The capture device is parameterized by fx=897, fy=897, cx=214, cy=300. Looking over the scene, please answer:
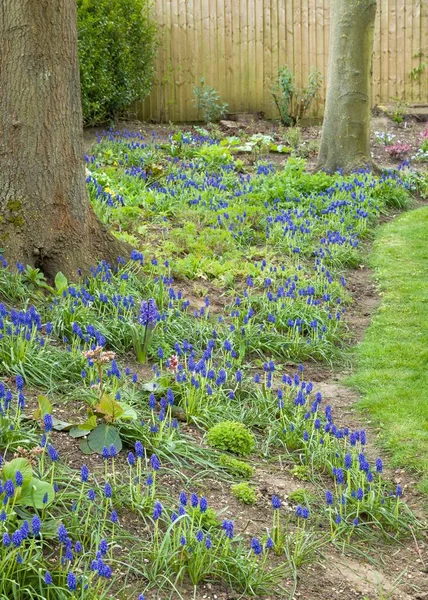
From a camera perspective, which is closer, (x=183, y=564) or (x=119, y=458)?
(x=183, y=564)

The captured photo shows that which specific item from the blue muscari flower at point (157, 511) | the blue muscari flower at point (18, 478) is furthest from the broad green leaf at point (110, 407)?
the blue muscari flower at point (18, 478)

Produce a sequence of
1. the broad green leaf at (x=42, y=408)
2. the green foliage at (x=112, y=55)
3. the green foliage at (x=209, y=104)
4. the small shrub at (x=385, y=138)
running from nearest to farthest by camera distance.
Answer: the broad green leaf at (x=42, y=408) < the green foliage at (x=112, y=55) < the small shrub at (x=385, y=138) < the green foliage at (x=209, y=104)

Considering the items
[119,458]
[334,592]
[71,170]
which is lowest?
[334,592]

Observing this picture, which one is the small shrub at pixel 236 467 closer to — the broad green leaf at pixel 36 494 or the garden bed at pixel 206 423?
the garden bed at pixel 206 423

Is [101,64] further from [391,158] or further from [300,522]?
[300,522]

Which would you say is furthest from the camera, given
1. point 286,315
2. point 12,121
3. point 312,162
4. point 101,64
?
point 101,64

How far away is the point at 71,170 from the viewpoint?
672cm

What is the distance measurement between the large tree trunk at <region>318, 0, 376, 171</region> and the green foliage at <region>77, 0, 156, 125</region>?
4407 millimetres

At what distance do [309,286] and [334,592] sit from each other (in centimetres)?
401

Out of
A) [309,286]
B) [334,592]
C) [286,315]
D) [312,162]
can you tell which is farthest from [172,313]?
[312,162]

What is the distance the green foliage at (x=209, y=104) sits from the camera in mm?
16875

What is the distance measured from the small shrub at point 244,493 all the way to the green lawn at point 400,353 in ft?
3.37

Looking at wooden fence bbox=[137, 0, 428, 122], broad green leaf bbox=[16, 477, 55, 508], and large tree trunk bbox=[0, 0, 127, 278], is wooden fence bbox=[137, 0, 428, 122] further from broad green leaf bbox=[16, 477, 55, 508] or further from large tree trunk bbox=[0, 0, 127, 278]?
broad green leaf bbox=[16, 477, 55, 508]

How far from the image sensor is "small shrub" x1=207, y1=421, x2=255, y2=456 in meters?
4.95
